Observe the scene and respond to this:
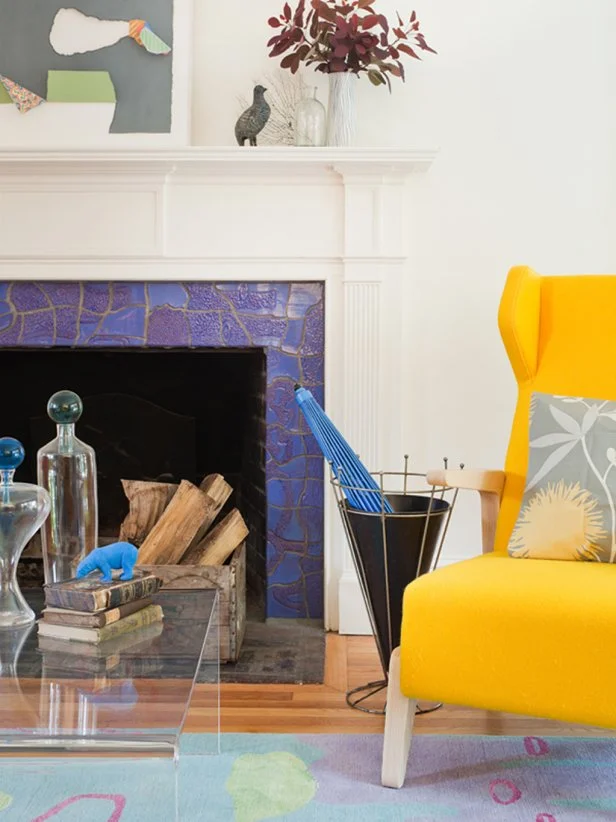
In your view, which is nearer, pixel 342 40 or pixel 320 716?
pixel 320 716

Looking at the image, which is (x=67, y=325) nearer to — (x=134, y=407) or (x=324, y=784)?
(x=134, y=407)

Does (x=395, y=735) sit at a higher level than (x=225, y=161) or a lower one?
lower

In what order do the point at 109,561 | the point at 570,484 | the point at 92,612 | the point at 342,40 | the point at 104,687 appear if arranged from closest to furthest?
1. the point at 104,687
2. the point at 92,612
3. the point at 109,561
4. the point at 570,484
5. the point at 342,40

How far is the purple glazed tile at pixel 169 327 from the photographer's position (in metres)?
3.12

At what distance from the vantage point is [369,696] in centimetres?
251

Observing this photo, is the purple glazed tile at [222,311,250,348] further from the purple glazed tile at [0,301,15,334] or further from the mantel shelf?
the purple glazed tile at [0,301,15,334]

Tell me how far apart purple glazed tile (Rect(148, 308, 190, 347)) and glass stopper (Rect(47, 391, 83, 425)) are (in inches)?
40.2

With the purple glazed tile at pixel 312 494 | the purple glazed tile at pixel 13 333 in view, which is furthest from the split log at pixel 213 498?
the purple glazed tile at pixel 13 333

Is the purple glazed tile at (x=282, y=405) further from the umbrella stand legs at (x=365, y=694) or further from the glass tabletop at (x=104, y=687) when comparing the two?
the glass tabletop at (x=104, y=687)

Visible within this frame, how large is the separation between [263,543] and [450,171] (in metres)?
1.34

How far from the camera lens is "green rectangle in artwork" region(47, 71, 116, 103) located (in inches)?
121

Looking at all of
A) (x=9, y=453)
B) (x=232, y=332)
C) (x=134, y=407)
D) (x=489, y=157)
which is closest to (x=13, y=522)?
(x=9, y=453)

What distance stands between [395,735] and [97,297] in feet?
5.77

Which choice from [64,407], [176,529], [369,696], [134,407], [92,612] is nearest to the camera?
[92,612]
